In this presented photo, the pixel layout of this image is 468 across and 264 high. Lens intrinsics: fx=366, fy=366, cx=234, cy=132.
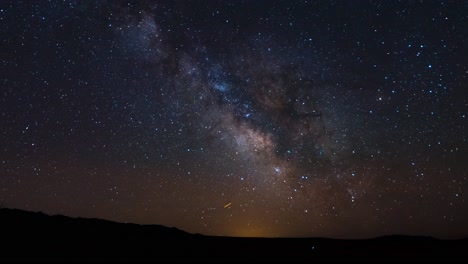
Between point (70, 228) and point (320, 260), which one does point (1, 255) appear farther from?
point (320, 260)

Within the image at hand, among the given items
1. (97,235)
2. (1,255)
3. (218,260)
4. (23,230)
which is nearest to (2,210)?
(23,230)

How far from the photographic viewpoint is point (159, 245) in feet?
27.8

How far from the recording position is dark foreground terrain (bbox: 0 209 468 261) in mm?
7207

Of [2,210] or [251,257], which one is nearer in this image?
[251,257]

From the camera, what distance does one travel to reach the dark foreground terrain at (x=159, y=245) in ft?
23.6

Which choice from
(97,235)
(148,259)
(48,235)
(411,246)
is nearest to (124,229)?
(97,235)

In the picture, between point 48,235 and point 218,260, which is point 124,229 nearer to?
point 48,235

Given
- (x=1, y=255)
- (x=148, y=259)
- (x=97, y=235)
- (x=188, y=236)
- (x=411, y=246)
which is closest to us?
(x=1, y=255)

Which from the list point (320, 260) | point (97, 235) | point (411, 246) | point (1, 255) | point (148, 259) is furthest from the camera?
point (411, 246)

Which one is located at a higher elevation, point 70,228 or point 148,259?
point 70,228

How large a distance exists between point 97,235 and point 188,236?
2438mm

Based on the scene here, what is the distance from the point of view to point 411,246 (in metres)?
9.27

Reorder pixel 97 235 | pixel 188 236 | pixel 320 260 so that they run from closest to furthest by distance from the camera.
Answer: pixel 320 260, pixel 97 235, pixel 188 236

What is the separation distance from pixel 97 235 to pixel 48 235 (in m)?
1.03
